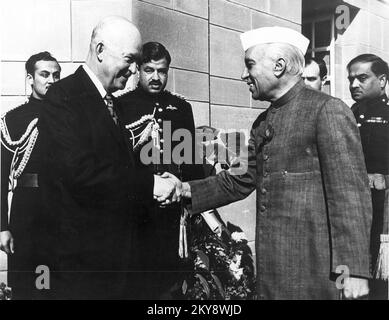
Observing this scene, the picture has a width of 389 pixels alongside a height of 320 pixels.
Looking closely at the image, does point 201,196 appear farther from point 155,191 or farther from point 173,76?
point 173,76

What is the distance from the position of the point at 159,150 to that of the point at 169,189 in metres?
0.32

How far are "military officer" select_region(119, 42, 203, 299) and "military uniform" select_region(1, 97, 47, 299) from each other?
618 millimetres

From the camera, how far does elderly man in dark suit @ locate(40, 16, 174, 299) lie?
254cm

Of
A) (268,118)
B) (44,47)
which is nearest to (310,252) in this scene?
(268,118)

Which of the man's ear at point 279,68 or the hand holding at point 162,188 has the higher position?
the man's ear at point 279,68

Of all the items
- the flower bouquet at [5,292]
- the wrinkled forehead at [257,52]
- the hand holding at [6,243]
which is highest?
the wrinkled forehead at [257,52]

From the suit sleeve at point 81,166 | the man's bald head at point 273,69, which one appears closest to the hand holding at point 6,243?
the suit sleeve at point 81,166

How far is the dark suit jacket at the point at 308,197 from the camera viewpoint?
6.99 ft

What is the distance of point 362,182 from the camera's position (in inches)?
84.1

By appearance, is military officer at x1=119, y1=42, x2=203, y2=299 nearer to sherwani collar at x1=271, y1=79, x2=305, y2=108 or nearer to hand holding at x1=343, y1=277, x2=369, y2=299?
sherwani collar at x1=271, y1=79, x2=305, y2=108

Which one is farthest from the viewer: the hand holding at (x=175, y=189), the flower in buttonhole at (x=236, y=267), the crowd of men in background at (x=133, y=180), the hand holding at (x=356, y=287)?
the flower in buttonhole at (x=236, y=267)

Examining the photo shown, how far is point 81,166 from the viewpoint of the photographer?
2.52 metres

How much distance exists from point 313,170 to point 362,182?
252mm

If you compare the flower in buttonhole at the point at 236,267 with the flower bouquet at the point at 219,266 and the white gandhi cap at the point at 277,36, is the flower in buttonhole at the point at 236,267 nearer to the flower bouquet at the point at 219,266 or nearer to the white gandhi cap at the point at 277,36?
the flower bouquet at the point at 219,266
